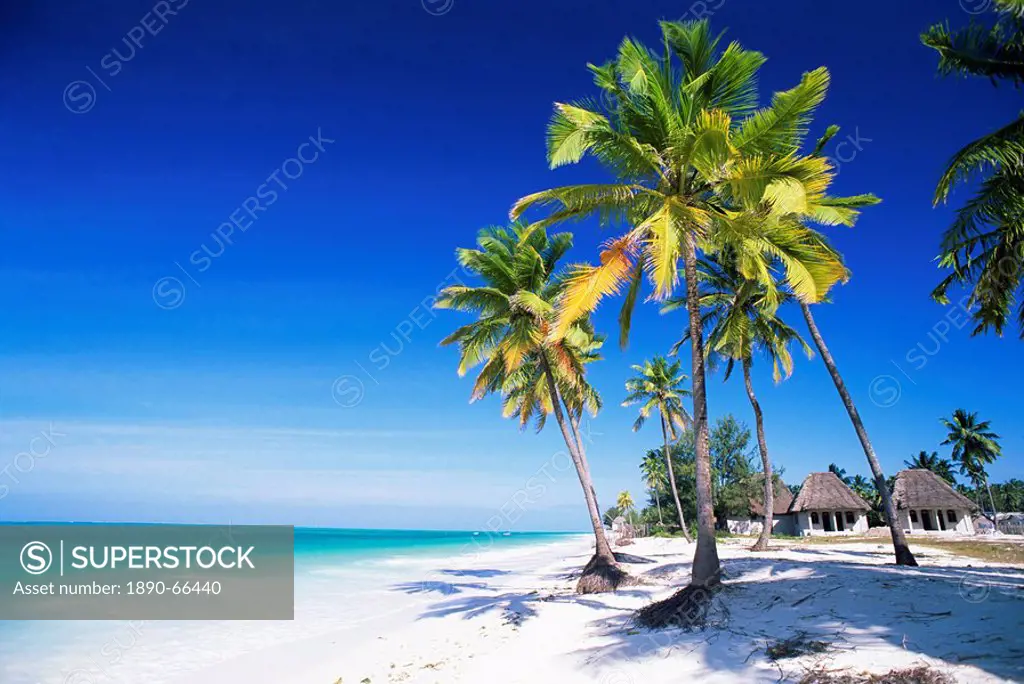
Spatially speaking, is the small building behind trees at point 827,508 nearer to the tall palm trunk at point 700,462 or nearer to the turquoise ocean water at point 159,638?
the turquoise ocean water at point 159,638

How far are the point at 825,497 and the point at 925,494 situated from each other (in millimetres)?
5426

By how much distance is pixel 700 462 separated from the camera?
9.08m

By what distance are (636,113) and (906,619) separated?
26.4 feet

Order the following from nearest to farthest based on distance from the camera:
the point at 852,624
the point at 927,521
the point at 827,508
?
the point at 852,624, the point at 827,508, the point at 927,521

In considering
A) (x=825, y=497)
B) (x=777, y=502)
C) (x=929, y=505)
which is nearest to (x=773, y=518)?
(x=777, y=502)

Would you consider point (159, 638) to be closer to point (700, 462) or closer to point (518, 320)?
point (518, 320)

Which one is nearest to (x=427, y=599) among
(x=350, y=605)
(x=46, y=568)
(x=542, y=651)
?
(x=350, y=605)

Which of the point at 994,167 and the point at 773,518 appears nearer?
the point at 994,167

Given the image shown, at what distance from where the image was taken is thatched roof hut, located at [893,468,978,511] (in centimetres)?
3344

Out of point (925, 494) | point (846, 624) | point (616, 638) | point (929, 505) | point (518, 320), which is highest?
point (518, 320)

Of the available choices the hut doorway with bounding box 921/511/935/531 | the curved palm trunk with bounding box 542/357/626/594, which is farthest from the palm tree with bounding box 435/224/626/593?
the hut doorway with bounding box 921/511/935/531

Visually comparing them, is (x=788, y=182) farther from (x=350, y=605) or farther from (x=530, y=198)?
(x=350, y=605)

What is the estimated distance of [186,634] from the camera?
14820mm

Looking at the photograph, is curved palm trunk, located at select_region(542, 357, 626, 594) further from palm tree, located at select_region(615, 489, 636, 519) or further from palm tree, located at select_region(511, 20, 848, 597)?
palm tree, located at select_region(615, 489, 636, 519)
